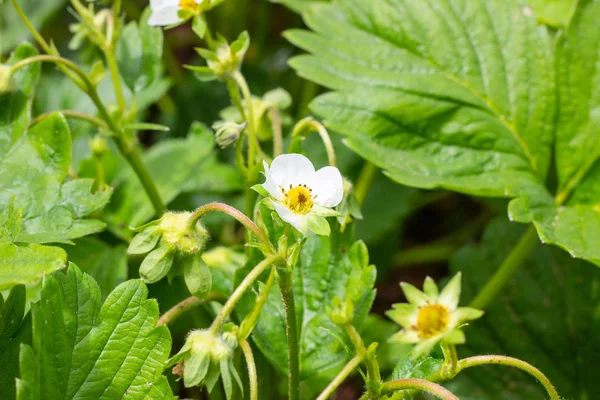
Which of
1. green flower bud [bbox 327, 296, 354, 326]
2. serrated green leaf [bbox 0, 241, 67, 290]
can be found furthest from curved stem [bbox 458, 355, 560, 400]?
serrated green leaf [bbox 0, 241, 67, 290]

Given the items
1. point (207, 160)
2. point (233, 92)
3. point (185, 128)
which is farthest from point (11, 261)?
point (185, 128)

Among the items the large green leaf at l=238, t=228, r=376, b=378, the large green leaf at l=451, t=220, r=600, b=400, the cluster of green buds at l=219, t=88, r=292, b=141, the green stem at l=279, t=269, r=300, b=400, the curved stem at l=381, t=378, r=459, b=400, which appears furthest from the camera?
the large green leaf at l=451, t=220, r=600, b=400

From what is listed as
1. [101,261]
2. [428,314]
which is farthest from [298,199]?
[101,261]

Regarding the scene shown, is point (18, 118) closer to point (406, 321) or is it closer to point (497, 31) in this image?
point (406, 321)

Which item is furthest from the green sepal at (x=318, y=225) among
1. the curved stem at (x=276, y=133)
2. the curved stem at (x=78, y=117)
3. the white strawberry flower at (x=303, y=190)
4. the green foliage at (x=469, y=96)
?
the curved stem at (x=78, y=117)

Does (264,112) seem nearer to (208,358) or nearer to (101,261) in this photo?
(101,261)

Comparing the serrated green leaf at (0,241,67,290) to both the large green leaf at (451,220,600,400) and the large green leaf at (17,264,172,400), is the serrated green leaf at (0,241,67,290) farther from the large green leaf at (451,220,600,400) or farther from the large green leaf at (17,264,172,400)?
the large green leaf at (451,220,600,400)
